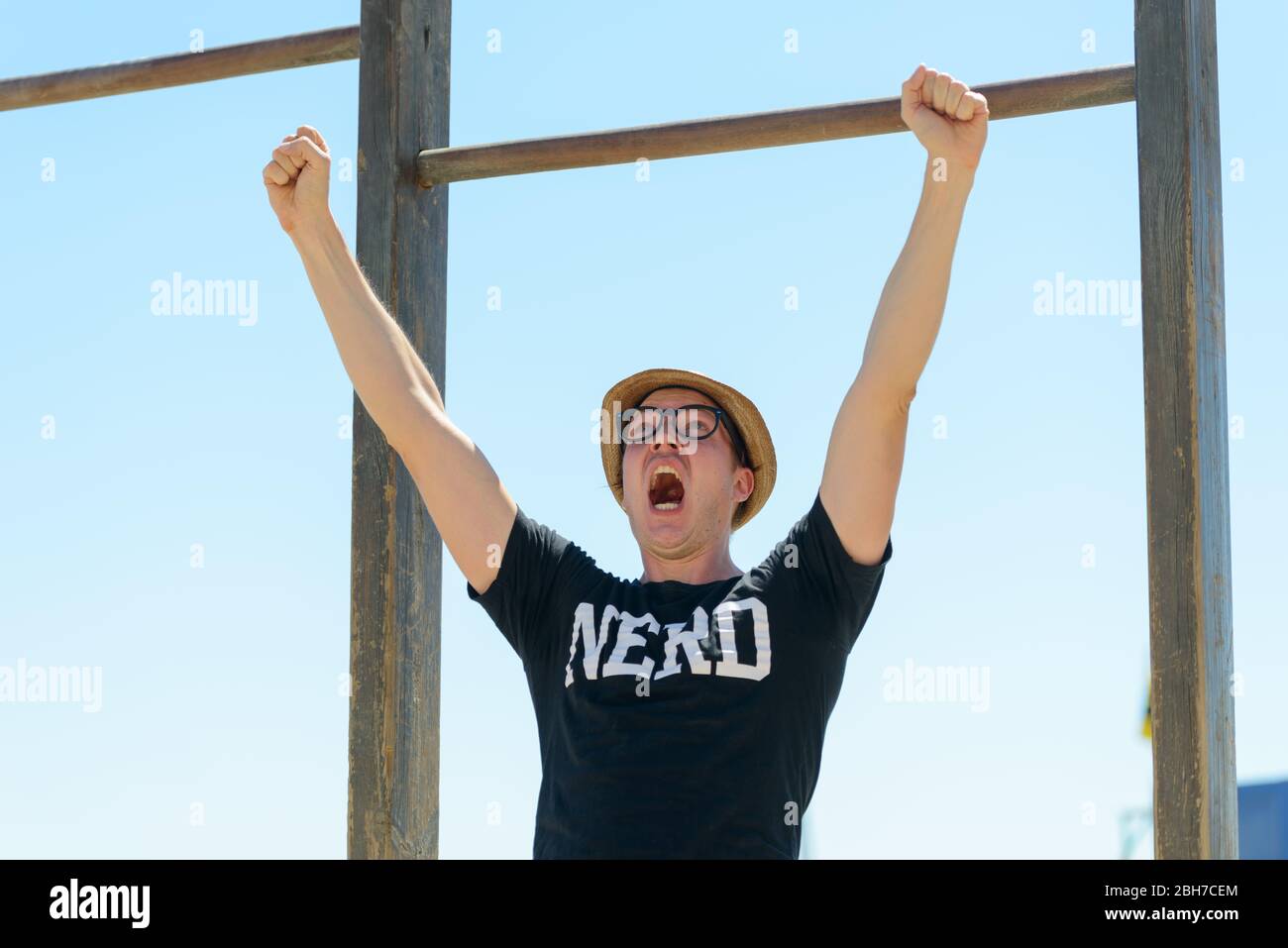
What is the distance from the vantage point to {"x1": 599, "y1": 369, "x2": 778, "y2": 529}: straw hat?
2.90 metres

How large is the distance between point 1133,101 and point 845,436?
2.30 ft

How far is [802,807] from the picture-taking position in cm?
250

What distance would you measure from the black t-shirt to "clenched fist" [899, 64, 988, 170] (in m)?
0.52

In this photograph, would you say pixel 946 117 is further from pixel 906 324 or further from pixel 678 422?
pixel 678 422

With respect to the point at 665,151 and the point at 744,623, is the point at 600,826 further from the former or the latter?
the point at 665,151

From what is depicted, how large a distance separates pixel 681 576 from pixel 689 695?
1.09 ft

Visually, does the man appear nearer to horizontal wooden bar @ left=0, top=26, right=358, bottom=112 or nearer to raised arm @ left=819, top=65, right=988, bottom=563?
raised arm @ left=819, top=65, right=988, bottom=563

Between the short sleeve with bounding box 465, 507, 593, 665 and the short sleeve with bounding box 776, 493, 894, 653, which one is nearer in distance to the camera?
the short sleeve with bounding box 776, 493, 894, 653

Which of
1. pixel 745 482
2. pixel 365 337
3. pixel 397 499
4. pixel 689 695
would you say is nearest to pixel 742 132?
pixel 745 482

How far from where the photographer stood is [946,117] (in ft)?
7.98

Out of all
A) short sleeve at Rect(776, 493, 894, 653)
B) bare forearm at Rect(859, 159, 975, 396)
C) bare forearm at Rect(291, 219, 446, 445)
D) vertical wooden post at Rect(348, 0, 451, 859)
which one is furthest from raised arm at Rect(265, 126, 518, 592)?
bare forearm at Rect(859, 159, 975, 396)

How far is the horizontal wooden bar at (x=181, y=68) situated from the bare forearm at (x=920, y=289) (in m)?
1.16
